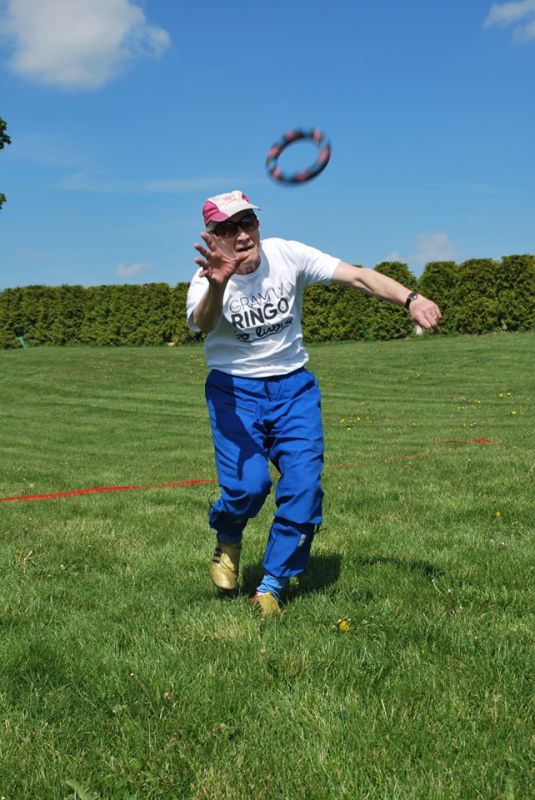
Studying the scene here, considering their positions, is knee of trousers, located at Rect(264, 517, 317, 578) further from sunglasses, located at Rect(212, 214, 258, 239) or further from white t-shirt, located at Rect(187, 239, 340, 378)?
sunglasses, located at Rect(212, 214, 258, 239)

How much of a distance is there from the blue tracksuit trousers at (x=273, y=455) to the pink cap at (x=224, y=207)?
941 millimetres

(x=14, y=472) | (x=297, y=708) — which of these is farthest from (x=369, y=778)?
(x=14, y=472)

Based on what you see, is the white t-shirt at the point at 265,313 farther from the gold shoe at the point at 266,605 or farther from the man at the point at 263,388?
the gold shoe at the point at 266,605

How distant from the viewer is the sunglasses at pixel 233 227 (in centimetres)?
468

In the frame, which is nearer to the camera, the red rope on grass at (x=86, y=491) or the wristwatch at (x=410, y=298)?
the wristwatch at (x=410, y=298)

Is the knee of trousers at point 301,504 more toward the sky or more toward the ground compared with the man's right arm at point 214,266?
more toward the ground

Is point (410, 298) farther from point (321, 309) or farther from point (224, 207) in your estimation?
point (321, 309)

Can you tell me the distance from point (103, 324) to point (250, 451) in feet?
119

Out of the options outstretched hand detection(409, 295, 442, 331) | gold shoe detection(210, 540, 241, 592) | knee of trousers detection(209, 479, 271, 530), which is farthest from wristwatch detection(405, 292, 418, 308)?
gold shoe detection(210, 540, 241, 592)

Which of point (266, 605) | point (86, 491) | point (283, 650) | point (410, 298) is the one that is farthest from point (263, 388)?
point (86, 491)

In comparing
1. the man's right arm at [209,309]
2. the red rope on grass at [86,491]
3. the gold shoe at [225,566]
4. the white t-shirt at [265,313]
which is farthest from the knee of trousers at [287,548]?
the red rope on grass at [86,491]

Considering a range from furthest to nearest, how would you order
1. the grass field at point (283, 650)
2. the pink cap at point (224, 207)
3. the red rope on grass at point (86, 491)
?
the red rope on grass at point (86, 491)
the pink cap at point (224, 207)
the grass field at point (283, 650)

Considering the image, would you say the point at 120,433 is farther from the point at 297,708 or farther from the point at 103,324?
the point at 103,324

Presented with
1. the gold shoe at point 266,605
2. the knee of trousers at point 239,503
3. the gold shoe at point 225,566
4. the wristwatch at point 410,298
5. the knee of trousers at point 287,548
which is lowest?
the gold shoe at point 266,605
